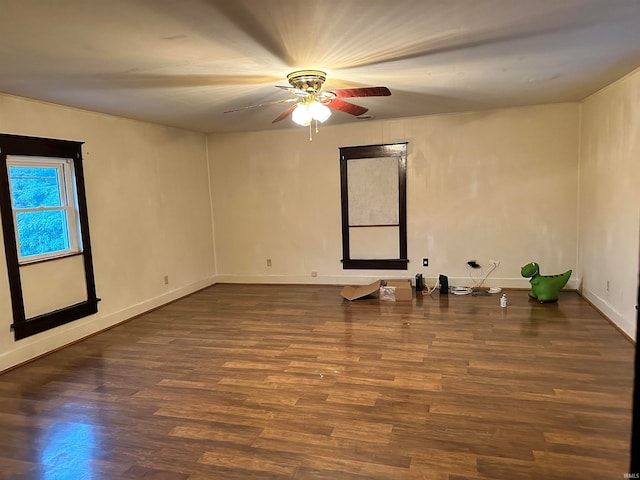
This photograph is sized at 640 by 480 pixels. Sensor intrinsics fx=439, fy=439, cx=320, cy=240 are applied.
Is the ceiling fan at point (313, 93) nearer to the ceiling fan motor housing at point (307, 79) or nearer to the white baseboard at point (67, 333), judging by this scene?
the ceiling fan motor housing at point (307, 79)

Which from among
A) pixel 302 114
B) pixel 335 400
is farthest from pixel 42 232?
pixel 335 400

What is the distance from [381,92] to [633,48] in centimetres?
181

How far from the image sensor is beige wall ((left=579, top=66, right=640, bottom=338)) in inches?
155

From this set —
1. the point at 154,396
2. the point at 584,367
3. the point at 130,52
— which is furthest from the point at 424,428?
the point at 130,52

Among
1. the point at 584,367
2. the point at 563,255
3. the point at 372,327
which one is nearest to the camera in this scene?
the point at 584,367

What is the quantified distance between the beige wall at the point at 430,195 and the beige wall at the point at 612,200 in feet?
1.18

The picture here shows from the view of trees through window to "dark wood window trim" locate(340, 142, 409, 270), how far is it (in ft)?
11.6

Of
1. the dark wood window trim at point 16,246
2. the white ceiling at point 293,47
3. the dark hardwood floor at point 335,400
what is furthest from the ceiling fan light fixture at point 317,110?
the dark wood window trim at point 16,246

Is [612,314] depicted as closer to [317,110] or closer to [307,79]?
[317,110]

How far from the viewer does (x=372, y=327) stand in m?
4.57

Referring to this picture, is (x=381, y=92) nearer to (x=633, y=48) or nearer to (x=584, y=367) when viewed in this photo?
(x=633, y=48)

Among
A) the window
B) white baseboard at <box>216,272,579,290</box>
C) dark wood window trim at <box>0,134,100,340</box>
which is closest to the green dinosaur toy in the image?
white baseboard at <box>216,272,579,290</box>

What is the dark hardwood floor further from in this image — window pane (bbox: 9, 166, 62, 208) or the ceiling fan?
the ceiling fan

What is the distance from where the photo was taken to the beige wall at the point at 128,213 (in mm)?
4121
